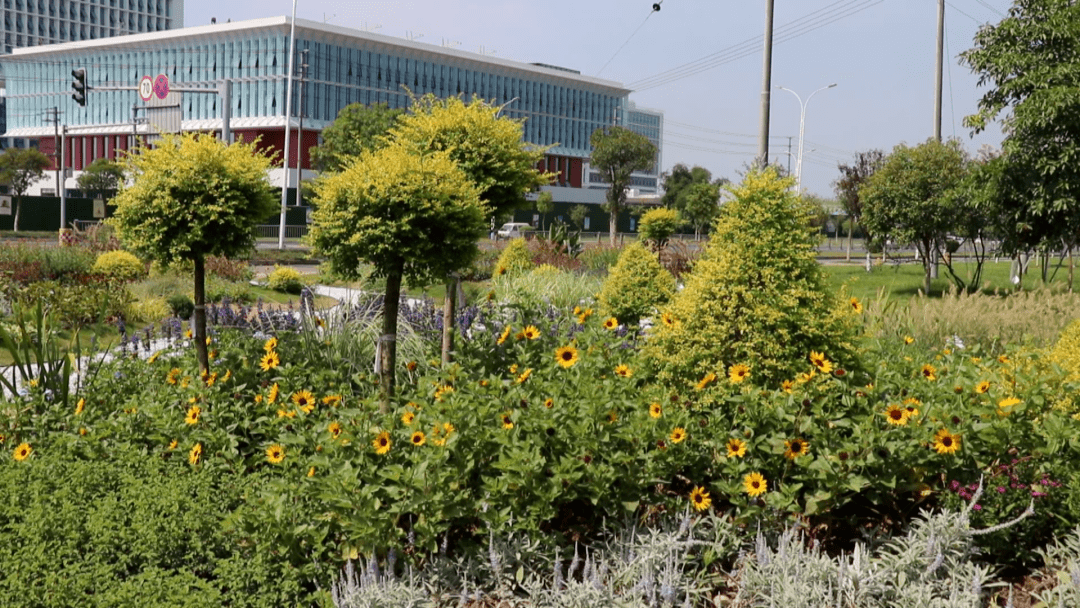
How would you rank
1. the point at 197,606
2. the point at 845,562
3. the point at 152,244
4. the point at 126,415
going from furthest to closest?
the point at 152,244, the point at 126,415, the point at 845,562, the point at 197,606

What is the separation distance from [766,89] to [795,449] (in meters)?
11.1

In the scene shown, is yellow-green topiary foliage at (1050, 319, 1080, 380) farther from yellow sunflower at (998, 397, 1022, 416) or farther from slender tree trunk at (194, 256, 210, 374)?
slender tree trunk at (194, 256, 210, 374)

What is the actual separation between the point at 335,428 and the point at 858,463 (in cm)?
218

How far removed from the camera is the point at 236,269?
1772 centimetres

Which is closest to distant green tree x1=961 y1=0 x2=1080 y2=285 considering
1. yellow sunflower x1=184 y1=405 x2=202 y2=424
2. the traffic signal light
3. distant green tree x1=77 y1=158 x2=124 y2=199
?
yellow sunflower x1=184 y1=405 x2=202 y2=424

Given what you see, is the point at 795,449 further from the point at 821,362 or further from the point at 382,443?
the point at 382,443

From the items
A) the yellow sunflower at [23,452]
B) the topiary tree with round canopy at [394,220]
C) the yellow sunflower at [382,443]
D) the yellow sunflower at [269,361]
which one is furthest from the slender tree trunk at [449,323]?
the yellow sunflower at [23,452]

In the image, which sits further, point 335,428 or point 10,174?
point 10,174

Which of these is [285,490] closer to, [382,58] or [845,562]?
[845,562]

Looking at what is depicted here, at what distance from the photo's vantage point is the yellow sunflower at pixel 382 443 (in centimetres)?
384

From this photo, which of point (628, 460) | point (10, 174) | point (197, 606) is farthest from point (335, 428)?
point (10, 174)

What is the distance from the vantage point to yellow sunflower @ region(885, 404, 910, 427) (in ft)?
12.5

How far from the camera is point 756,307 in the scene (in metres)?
4.64

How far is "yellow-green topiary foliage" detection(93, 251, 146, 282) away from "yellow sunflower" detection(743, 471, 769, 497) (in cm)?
1367
